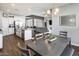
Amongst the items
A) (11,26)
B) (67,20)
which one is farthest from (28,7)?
(67,20)

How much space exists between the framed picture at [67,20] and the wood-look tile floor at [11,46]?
0.42 meters

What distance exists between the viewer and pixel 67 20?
5.83 ft

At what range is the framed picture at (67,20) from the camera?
1725mm

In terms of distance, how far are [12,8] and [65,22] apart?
0.96 m

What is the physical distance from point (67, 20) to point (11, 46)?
3.55 feet

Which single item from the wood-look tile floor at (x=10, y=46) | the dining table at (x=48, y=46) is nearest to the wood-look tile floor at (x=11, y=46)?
the wood-look tile floor at (x=10, y=46)

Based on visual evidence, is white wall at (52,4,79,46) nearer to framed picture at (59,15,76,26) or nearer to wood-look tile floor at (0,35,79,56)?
framed picture at (59,15,76,26)

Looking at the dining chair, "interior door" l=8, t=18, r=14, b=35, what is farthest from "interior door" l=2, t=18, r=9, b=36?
the dining chair

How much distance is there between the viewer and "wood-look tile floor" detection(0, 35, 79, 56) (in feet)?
5.64

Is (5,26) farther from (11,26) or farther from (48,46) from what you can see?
(48,46)

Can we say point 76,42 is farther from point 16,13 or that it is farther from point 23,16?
point 16,13

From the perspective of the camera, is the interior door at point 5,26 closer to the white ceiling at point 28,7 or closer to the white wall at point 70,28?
the white ceiling at point 28,7

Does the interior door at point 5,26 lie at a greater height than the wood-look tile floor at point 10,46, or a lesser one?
greater

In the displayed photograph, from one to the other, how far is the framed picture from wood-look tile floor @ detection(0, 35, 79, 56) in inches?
16.6
